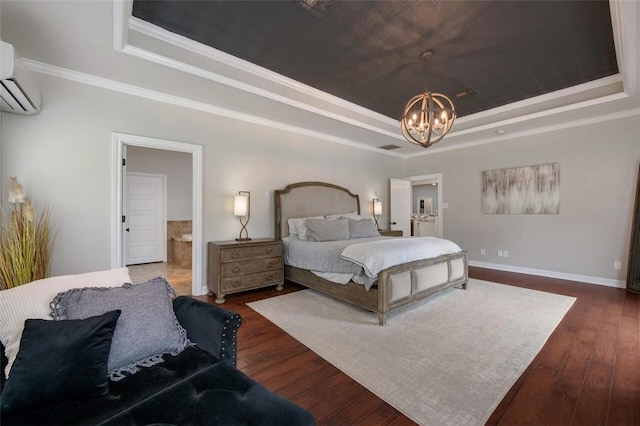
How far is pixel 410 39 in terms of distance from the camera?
8.60 feet

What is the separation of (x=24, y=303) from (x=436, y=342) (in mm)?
2813

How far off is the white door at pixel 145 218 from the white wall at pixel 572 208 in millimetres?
7035

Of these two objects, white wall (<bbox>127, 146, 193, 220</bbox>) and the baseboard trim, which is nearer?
the baseboard trim

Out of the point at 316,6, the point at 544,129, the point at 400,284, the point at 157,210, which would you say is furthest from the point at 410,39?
the point at 157,210

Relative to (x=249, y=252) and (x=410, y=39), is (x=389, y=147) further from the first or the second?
(x=249, y=252)

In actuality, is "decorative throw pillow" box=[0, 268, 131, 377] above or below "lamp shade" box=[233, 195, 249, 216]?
below

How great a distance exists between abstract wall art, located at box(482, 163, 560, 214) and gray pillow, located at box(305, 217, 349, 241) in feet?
10.7

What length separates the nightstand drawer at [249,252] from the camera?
11.6 feet

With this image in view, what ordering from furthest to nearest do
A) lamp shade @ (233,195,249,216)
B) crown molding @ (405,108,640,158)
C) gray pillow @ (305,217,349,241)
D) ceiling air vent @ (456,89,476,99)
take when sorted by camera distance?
gray pillow @ (305,217,349,241), crown molding @ (405,108,640,158), lamp shade @ (233,195,249,216), ceiling air vent @ (456,89,476,99)

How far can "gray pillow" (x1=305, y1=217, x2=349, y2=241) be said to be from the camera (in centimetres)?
413

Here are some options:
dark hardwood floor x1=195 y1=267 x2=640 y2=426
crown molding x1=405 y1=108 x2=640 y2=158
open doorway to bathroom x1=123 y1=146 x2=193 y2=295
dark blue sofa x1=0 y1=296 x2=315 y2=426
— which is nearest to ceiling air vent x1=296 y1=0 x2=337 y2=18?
dark blue sofa x1=0 y1=296 x2=315 y2=426

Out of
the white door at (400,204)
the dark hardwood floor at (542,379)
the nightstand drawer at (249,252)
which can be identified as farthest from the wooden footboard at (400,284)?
the white door at (400,204)

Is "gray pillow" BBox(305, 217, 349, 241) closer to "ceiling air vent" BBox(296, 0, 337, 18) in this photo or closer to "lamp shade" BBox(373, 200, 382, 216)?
"lamp shade" BBox(373, 200, 382, 216)

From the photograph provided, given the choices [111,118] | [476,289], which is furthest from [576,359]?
[111,118]
